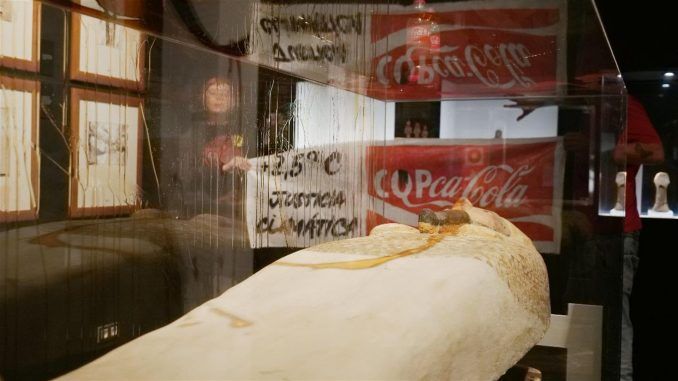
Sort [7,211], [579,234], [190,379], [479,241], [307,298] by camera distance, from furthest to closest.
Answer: [579,234]
[479,241]
[307,298]
[190,379]
[7,211]

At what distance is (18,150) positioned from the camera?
76cm

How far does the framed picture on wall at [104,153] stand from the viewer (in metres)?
0.84

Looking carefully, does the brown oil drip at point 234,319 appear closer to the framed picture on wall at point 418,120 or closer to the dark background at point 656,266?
the framed picture on wall at point 418,120

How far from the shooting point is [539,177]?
Answer: 200cm

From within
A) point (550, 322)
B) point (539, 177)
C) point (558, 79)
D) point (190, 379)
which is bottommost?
point (550, 322)

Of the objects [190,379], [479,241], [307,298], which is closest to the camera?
[190,379]

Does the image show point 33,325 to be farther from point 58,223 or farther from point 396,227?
point 396,227

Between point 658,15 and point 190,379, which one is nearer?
point 190,379

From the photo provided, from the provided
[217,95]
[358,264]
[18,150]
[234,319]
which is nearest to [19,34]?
[18,150]

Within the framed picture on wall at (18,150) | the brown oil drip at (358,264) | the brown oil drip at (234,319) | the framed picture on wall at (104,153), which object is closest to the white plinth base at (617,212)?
the brown oil drip at (358,264)

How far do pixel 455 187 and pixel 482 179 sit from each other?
0.09 meters

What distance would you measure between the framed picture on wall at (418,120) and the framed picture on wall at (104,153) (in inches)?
44.8

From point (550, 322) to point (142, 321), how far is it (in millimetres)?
1195

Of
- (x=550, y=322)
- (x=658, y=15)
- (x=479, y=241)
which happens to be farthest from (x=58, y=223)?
(x=658, y=15)
